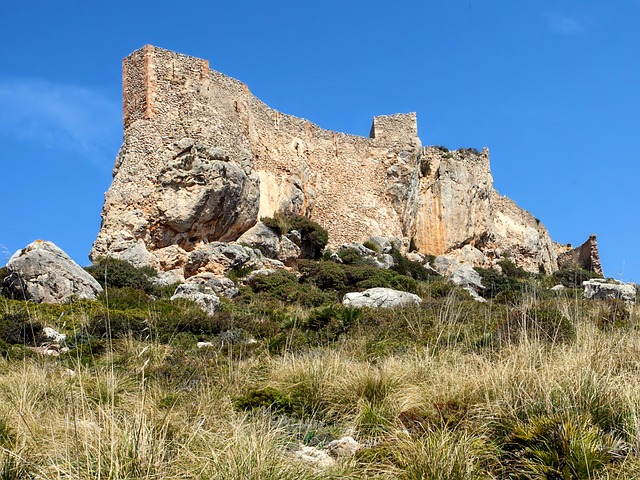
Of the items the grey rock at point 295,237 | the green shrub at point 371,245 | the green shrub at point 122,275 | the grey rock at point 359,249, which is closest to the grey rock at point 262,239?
the grey rock at point 295,237

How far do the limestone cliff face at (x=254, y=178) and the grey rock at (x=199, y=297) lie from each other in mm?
3715

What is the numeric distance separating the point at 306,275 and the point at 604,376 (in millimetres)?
18366

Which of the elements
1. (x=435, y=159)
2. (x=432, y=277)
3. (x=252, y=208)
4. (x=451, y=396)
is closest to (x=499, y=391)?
(x=451, y=396)

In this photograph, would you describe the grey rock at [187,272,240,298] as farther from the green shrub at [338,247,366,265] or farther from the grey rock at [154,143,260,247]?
the green shrub at [338,247,366,265]

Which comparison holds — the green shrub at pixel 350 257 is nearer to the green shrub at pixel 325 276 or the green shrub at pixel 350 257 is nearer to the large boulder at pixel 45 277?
the green shrub at pixel 325 276

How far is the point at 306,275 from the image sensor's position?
960 inches

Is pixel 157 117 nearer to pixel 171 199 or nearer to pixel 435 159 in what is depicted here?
pixel 171 199

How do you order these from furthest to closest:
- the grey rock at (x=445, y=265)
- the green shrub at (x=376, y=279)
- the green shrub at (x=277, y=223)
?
the grey rock at (x=445, y=265), the green shrub at (x=277, y=223), the green shrub at (x=376, y=279)

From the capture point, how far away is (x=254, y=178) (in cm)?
2578

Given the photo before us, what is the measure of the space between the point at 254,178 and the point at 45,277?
10.3 meters

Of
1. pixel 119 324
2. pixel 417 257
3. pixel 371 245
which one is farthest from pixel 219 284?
pixel 417 257

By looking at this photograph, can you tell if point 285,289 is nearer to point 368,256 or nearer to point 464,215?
point 368,256

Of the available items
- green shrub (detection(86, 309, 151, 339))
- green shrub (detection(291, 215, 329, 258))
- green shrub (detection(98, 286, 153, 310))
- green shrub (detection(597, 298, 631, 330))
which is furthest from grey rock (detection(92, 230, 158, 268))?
green shrub (detection(597, 298, 631, 330))

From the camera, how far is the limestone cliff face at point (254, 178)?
23016 mm
